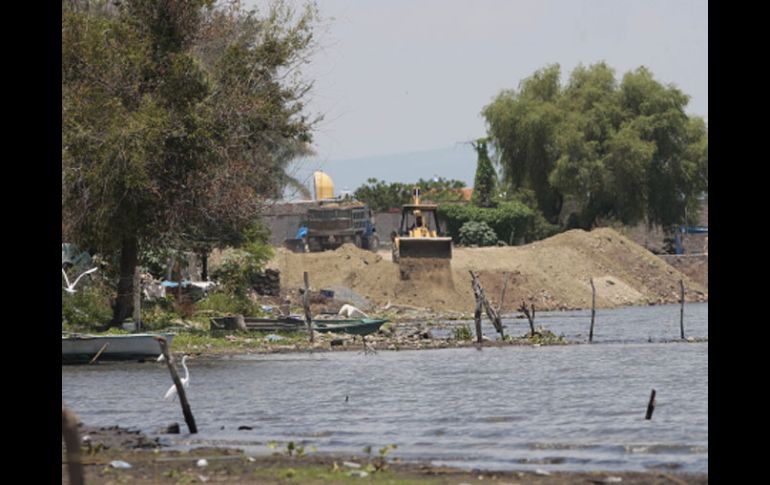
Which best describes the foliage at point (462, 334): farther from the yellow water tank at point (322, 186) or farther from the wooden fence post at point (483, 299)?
the yellow water tank at point (322, 186)

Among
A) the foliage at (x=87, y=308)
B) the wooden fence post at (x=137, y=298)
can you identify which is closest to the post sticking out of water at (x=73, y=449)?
the wooden fence post at (x=137, y=298)

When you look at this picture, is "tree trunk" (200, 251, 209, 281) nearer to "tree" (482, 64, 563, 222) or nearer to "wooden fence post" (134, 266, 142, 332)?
"wooden fence post" (134, 266, 142, 332)

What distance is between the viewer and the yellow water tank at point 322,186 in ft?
391

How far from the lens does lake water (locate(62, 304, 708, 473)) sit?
880 inches

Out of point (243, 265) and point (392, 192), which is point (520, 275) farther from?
point (392, 192)

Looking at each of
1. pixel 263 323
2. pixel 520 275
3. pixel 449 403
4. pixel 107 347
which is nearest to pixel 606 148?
pixel 520 275

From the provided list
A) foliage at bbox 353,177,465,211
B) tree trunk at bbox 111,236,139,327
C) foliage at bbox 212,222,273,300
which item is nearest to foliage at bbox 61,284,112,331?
tree trunk at bbox 111,236,139,327

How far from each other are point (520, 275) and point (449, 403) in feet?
185

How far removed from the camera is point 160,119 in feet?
133

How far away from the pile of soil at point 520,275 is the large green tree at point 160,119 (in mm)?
28683
